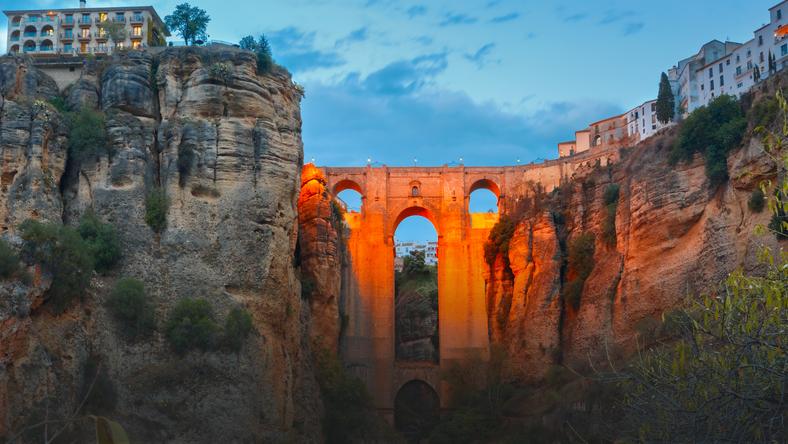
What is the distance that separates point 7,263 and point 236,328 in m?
7.50

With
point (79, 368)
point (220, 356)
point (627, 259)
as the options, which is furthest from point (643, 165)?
point (79, 368)

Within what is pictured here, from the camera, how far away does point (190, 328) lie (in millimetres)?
30844

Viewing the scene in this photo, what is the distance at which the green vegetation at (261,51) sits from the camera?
36719 millimetres

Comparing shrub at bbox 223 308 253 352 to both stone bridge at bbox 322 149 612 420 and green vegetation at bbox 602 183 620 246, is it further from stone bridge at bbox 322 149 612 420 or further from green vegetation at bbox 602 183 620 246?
green vegetation at bbox 602 183 620 246

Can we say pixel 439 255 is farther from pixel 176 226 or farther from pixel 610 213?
pixel 176 226

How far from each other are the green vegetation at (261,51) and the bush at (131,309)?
10.1m

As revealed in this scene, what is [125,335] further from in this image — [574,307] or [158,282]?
[574,307]

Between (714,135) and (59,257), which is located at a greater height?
(714,135)

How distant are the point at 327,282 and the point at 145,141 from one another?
548 inches

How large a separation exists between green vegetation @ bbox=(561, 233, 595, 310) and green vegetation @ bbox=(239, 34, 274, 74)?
17.4m

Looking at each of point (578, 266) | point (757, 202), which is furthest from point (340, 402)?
point (757, 202)

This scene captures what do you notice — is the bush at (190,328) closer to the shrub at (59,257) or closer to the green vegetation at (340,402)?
the shrub at (59,257)

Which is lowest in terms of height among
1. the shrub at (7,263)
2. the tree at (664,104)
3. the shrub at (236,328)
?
the shrub at (236,328)

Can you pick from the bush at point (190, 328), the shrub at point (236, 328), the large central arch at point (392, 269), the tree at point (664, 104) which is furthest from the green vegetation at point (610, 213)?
the bush at point (190, 328)
